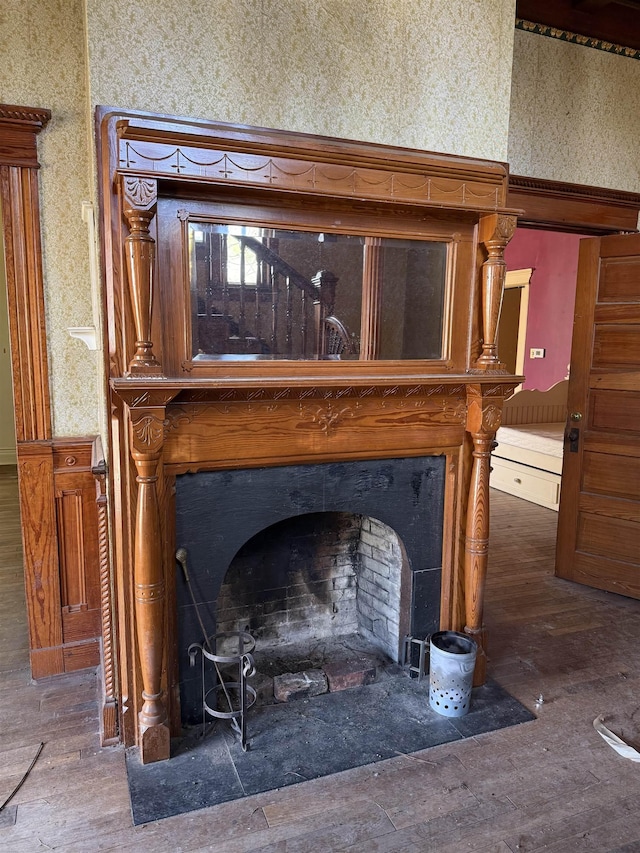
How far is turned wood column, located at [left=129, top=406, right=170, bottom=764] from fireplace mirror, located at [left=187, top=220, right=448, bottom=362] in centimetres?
33

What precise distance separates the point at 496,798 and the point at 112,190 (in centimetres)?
234

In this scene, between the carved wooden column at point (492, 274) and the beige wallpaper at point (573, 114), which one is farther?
the beige wallpaper at point (573, 114)

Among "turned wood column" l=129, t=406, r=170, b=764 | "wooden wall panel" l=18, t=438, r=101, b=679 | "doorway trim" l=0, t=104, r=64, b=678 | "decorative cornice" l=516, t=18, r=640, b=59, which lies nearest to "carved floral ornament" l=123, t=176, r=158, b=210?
"turned wood column" l=129, t=406, r=170, b=764

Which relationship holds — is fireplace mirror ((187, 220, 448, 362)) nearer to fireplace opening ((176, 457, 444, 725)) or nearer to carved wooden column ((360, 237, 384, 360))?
carved wooden column ((360, 237, 384, 360))

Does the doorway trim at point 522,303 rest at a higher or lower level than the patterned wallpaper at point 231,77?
lower

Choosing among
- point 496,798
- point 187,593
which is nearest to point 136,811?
point 187,593

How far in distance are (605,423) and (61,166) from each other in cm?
313

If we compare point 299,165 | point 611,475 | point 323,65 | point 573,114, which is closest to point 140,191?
point 299,165

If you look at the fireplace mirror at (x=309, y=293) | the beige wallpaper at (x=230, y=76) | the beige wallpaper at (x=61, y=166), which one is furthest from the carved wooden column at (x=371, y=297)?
the beige wallpaper at (x=61, y=166)

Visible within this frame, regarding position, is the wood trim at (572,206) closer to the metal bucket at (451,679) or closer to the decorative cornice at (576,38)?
the decorative cornice at (576,38)

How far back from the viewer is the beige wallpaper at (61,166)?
238cm

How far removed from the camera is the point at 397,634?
2.72 meters

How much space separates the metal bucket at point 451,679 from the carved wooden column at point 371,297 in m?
1.22

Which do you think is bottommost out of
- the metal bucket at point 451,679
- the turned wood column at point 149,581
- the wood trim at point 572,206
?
the metal bucket at point 451,679
